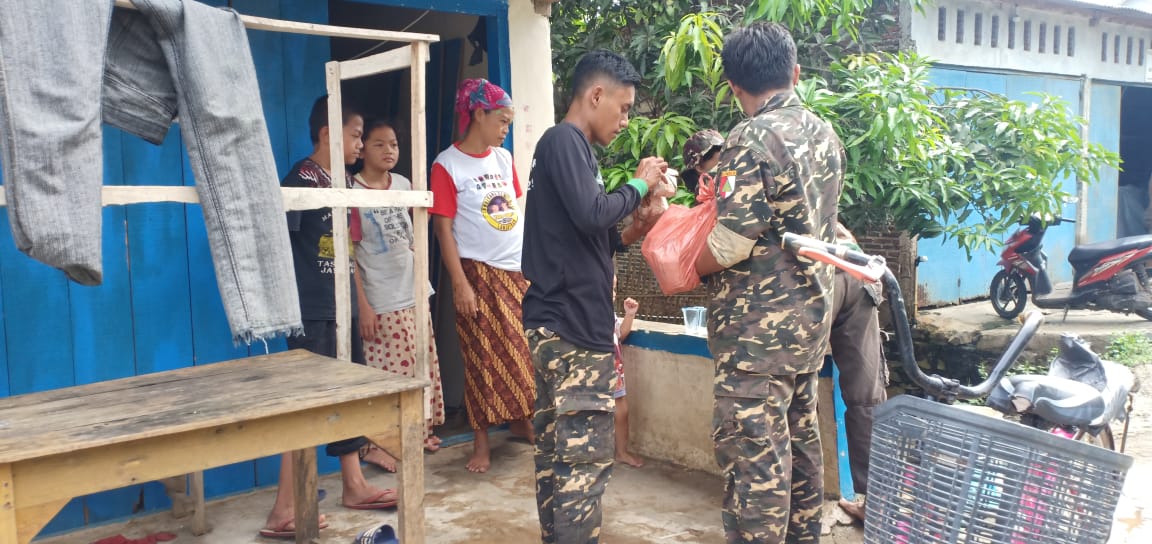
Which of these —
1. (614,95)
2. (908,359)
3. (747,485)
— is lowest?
(747,485)

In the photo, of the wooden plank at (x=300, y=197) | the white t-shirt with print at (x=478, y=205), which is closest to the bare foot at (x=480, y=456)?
the white t-shirt with print at (x=478, y=205)

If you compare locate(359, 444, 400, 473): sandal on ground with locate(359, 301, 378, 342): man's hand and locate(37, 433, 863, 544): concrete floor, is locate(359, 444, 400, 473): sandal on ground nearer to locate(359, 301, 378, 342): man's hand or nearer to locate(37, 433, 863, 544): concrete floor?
Result: locate(37, 433, 863, 544): concrete floor

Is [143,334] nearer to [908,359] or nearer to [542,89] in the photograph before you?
[542,89]

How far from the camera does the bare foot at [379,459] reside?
458 centimetres

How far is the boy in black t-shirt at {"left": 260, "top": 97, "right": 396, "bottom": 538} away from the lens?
3717 mm

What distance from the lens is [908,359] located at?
2488 millimetres

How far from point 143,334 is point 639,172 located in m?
2.29

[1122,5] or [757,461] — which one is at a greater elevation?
[1122,5]

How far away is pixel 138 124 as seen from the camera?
261 centimetres

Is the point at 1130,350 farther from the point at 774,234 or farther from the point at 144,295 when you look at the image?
the point at 144,295

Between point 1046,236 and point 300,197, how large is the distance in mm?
10768


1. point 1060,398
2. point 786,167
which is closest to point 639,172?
point 786,167

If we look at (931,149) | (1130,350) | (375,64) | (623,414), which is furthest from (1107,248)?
(375,64)

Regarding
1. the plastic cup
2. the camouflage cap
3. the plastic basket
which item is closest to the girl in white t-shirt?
the plastic cup
